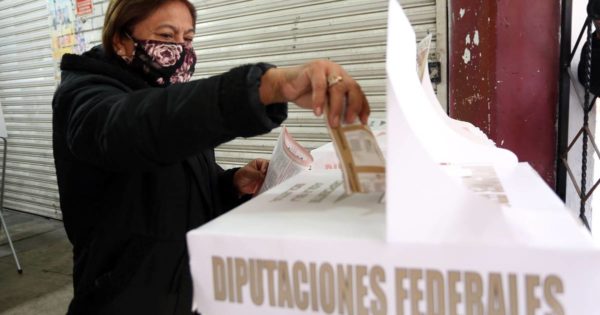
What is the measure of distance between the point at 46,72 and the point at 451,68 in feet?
14.4

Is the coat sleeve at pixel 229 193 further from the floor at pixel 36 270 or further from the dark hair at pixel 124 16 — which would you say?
the floor at pixel 36 270

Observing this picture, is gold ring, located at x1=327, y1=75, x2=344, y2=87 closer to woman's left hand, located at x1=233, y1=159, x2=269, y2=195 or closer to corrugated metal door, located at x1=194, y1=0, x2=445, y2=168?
woman's left hand, located at x1=233, y1=159, x2=269, y2=195

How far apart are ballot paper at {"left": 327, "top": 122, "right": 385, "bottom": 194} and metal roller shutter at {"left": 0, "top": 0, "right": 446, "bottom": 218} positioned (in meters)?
2.22

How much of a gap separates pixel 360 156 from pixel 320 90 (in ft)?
0.37

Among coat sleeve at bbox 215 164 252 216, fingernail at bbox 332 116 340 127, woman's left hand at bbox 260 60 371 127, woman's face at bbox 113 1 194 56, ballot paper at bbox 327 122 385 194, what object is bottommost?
coat sleeve at bbox 215 164 252 216

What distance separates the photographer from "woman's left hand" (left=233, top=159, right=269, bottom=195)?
1515 mm

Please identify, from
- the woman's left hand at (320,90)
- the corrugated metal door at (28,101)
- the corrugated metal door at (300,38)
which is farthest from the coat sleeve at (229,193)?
the corrugated metal door at (28,101)

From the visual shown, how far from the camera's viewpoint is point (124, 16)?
1372mm

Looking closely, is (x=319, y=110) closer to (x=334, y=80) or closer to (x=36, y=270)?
(x=334, y=80)

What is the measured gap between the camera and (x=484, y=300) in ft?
1.72

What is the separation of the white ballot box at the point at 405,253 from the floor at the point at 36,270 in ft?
10.4

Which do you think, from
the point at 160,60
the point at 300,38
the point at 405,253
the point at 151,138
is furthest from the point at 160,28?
the point at 300,38

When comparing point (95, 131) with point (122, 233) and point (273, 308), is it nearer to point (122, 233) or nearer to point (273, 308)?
point (122, 233)

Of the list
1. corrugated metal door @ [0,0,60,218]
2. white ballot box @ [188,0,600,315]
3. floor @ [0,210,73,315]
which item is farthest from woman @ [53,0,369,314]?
corrugated metal door @ [0,0,60,218]
